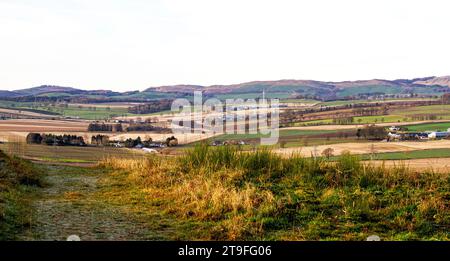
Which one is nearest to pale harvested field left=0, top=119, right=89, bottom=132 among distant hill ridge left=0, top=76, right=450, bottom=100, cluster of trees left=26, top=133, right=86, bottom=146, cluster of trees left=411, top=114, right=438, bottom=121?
cluster of trees left=26, top=133, right=86, bottom=146

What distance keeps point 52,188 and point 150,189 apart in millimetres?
2991

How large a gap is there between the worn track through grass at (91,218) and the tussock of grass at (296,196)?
2.18ft

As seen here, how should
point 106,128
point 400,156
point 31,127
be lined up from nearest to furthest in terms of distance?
point 400,156
point 31,127
point 106,128

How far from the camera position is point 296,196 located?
883 cm

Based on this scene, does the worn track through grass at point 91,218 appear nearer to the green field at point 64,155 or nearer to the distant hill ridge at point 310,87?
the green field at point 64,155

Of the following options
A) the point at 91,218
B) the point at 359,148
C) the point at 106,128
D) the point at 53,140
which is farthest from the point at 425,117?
the point at 91,218

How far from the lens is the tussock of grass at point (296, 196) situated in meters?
6.95

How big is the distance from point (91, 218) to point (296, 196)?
3.94m

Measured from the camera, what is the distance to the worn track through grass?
6805mm

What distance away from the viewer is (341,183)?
990cm

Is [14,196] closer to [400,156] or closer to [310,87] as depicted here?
[400,156]

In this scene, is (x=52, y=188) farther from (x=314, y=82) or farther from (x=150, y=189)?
(x=314, y=82)

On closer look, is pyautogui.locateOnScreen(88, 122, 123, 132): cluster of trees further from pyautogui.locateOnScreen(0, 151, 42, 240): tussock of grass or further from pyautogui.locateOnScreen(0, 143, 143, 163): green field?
pyautogui.locateOnScreen(0, 151, 42, 240): tussock of grass

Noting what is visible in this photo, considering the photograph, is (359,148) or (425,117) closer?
(359,148)
